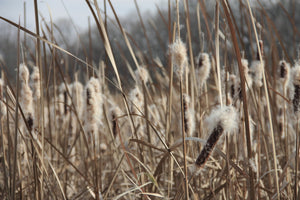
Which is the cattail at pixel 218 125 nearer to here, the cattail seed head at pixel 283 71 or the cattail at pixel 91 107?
the cattail at pixel 91 107

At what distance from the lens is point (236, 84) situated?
1.18 metres

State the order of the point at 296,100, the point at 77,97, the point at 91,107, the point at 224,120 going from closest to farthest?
the point at 224,120 < the point at 296,100 < the point at 91,107 < the point at 77,97

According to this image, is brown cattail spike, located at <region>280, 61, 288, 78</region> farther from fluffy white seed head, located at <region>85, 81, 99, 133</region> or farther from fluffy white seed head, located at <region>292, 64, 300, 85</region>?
fluffy white seed head, located at <region>85, 81, 99, 133</region>

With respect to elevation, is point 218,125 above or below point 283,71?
below

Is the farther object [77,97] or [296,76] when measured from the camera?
[77,97]

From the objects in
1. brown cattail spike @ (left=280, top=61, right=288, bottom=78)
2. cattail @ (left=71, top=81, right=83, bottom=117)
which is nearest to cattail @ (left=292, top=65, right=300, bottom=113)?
brown cattail spike @ (left=280, top=61, right=288, bottom=78)

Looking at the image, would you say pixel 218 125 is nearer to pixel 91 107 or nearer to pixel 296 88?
pixel 296 88

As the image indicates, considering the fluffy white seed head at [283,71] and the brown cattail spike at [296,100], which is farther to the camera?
the fluffy white seed head at [283,71]

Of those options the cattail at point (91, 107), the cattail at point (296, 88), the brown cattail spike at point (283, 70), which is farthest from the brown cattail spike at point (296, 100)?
the cattail at point (91, 107)

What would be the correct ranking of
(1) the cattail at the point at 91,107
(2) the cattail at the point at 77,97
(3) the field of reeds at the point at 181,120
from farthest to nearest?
1. (2) the cattail at the point at 77,97
2. (1) the cattail at the point at 91,107
3. (3) the field of reeds at the point at 181,120

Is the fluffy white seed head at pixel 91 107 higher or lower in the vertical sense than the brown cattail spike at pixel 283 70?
lower

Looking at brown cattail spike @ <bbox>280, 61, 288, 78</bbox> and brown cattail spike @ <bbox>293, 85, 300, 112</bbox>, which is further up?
brown cattail spike @ <bbox>280, 61, 288, 78</bbox>

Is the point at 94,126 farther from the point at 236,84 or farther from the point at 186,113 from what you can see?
the point at 236,84

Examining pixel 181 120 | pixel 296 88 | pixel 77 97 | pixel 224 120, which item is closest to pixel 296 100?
pixel 296 88
